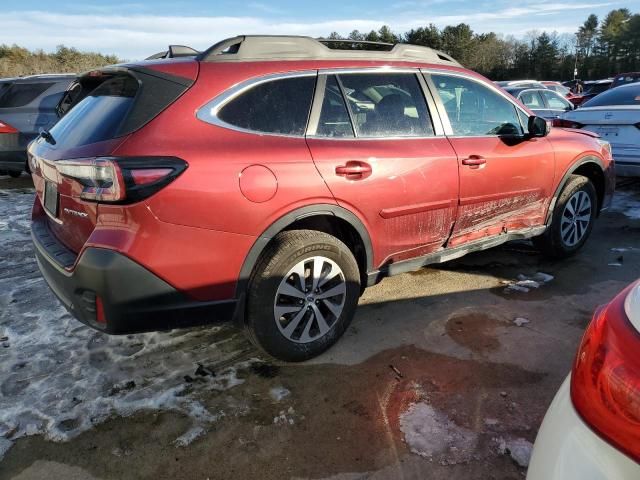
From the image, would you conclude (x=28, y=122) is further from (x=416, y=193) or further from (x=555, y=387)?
(x=555, y=387)

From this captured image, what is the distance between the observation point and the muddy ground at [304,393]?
2348 millimetres

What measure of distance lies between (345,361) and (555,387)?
48.0 inches

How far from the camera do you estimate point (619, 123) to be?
655 cm

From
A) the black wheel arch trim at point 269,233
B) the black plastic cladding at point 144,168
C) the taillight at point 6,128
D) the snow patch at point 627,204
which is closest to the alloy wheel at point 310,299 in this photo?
the black wheel arch trim at point 269,233

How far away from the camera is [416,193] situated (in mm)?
3332

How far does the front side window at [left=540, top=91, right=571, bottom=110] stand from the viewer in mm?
12173

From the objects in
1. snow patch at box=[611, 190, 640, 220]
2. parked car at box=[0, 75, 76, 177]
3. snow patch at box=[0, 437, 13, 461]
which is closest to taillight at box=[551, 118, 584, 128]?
snow patch at box=[611, 190, 640, 220]

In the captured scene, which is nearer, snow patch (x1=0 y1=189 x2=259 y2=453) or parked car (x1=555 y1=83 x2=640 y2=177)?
snow patch (x1=0 y1=189 x2=259 y2=453)

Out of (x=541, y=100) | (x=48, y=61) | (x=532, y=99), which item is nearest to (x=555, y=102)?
(x=541, y=100)

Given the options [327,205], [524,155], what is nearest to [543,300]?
[524,155]

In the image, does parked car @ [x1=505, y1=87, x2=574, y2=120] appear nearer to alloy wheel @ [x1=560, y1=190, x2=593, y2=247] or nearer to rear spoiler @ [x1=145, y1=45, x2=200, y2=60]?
alloy wheel @ [x1=560, y1=190, x2=593, y2=247]

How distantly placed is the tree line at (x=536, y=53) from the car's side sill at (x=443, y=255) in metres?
46.1

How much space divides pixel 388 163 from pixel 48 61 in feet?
116

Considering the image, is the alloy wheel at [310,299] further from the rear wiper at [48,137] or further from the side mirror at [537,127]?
the side mirror at [537,127]
